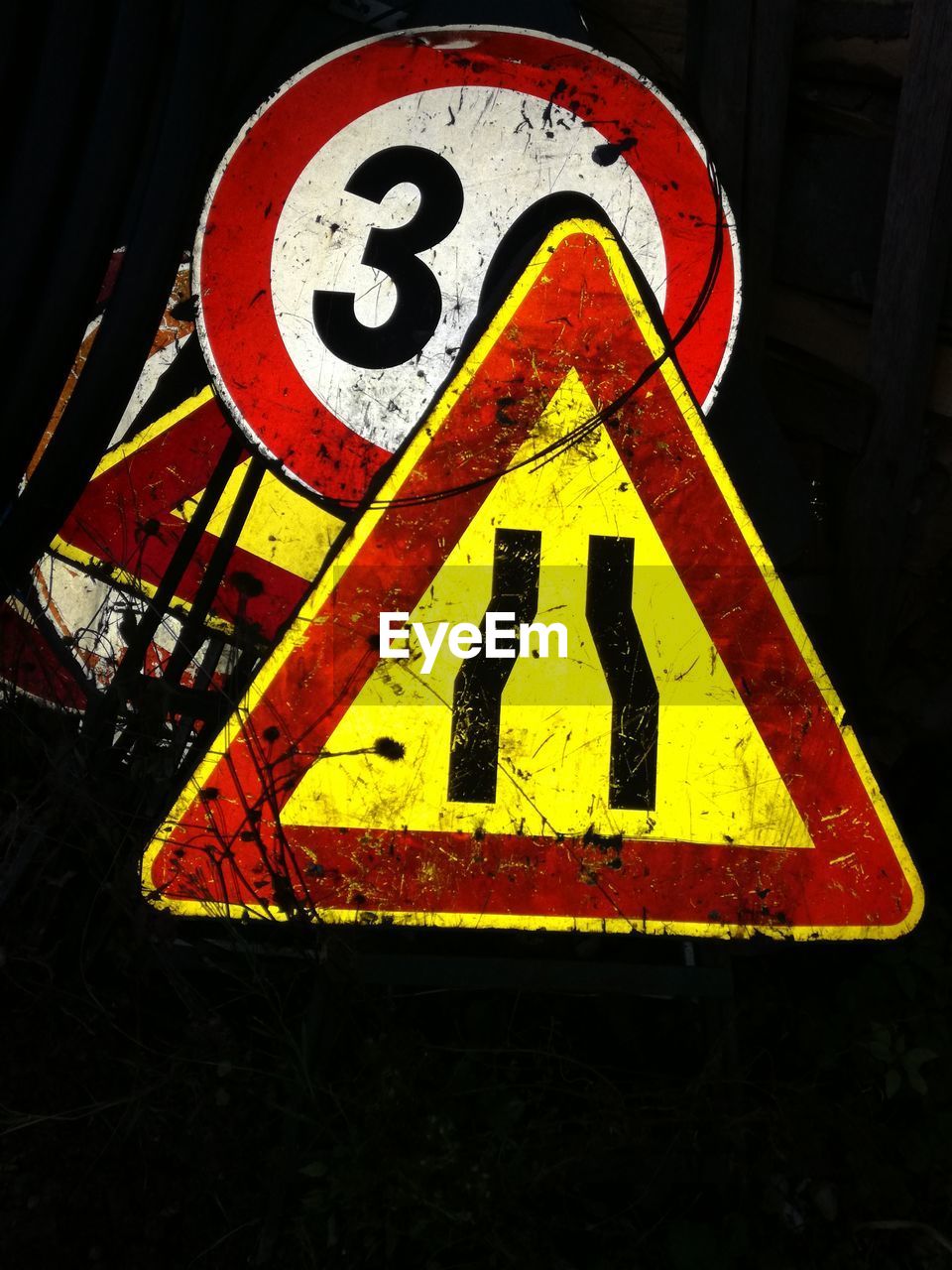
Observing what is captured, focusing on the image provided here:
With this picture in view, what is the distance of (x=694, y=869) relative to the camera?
3.89 feet

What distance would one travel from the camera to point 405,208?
1.45m

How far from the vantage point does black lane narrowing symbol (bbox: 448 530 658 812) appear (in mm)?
1165

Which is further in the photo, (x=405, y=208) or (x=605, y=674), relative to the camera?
(x=405, y=208)

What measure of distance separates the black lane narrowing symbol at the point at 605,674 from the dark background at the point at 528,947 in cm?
32

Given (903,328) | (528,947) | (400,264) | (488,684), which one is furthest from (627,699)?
(903,328)

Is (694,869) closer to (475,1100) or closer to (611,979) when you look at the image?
(611,979)

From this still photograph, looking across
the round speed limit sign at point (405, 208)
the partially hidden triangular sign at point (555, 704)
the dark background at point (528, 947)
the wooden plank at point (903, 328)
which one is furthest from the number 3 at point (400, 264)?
the wooden plank at point (903, 328)

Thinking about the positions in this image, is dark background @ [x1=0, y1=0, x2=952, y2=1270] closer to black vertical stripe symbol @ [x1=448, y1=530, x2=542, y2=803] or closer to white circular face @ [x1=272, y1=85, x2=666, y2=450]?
white circular face @ [x1=272, y1=85, x2=666, y2=450]

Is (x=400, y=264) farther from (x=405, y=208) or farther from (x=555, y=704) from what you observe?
(x=555, y=704)

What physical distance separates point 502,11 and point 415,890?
4.58 ft

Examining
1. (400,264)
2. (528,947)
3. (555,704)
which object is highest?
A: (400,264)

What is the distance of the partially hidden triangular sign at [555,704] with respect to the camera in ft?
3.73

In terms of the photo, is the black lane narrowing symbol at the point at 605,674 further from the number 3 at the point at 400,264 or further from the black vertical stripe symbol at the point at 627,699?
the number 3 at the point at 400,264

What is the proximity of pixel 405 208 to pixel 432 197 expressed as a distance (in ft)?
0.16
